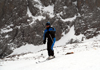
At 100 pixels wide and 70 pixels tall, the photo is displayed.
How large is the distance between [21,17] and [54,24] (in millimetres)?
17339

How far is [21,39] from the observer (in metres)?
43.1

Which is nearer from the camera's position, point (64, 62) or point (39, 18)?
point (64, 62)

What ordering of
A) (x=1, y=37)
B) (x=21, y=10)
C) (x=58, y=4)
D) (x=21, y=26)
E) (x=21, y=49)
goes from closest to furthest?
(x=21, y=49) → (x=1, y=37) → (x=21, y=26) → (x=21, y=10) → (x=58, y=4)

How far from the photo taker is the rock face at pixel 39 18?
43.4 meters

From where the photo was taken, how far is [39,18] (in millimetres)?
47000

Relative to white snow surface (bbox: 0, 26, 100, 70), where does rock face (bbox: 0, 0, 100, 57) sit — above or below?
above

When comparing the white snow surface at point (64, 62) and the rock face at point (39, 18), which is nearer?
the white snow surface at point (64, 62)

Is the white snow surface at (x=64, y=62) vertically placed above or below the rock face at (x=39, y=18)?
below

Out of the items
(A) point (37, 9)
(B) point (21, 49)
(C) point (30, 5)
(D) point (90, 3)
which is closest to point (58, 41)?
(B) point (21, 49)

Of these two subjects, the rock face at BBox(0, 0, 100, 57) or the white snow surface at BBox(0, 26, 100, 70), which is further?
the rock face at BBox(0, 0, 100, 57)

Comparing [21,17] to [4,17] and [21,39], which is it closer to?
[4,17]

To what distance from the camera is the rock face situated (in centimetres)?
4344

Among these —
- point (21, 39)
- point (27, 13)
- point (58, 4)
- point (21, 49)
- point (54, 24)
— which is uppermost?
point (58, 4)

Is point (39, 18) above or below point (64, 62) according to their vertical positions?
above
